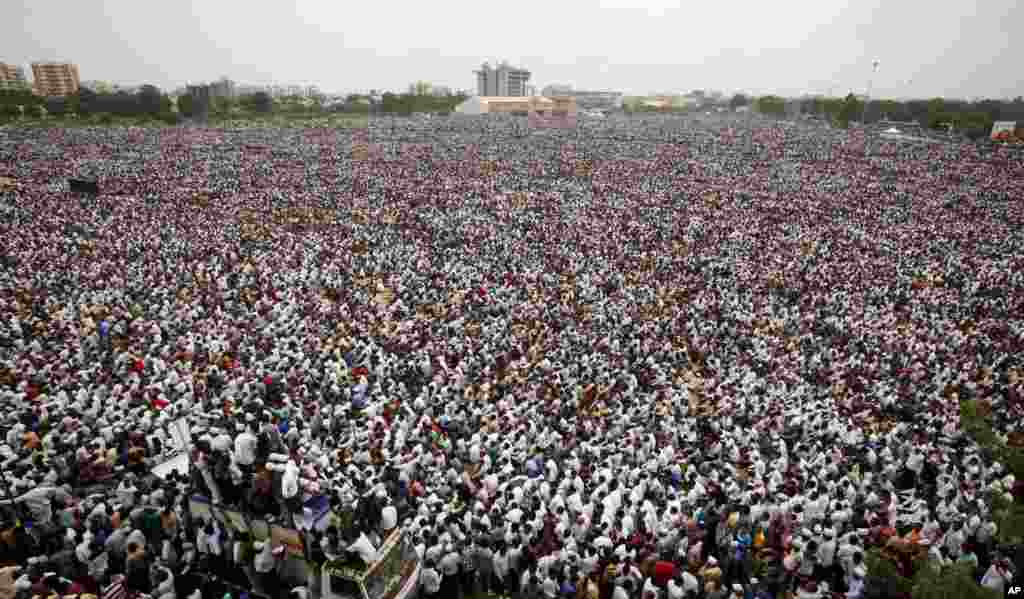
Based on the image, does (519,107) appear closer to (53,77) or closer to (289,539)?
(289,539)

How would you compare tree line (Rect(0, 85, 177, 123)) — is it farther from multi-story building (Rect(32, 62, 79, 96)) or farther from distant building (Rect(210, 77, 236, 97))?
multi-story building (Rect(32, 62, 79, 96))

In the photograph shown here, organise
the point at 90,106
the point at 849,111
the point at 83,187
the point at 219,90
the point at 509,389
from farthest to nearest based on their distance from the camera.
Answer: the point at 219,90
the point at 849,111
the point at 90,106
the point at 83,187
the point at 509,389

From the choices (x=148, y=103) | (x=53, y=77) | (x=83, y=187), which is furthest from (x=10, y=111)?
(x=53, y=77)

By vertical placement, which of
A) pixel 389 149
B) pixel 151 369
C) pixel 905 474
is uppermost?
pixel 389 149

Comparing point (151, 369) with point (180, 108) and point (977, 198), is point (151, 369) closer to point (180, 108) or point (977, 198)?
point (977, 198)

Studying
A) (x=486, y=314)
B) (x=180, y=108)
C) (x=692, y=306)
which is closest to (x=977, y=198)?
(x=692, y=306)

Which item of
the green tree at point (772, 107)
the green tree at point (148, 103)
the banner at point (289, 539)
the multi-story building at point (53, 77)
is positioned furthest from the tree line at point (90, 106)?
the green tree at point (772, 107)
